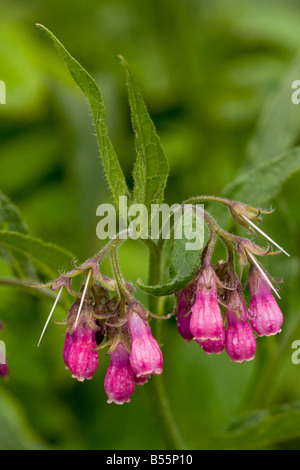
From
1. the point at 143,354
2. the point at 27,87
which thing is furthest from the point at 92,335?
the point at 27,87

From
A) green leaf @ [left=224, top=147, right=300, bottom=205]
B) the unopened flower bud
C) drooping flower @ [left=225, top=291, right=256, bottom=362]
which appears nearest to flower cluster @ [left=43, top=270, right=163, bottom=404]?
the unopened flower bud

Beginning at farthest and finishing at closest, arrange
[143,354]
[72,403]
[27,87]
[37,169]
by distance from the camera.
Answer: [37,169], [27,87], [72,403], [143,354]

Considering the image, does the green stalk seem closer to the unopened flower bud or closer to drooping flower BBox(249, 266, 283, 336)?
the unopened flower bud

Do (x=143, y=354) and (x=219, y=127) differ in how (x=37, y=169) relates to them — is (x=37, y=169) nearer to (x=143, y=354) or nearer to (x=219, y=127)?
(x=219, y=127)

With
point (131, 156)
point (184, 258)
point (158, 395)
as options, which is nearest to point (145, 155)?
point (184, 258)

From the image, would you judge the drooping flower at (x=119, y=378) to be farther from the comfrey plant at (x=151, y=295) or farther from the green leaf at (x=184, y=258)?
the green leaf at (x=184, y=258)

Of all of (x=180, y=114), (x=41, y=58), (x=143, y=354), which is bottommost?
(x=143, y=354)
